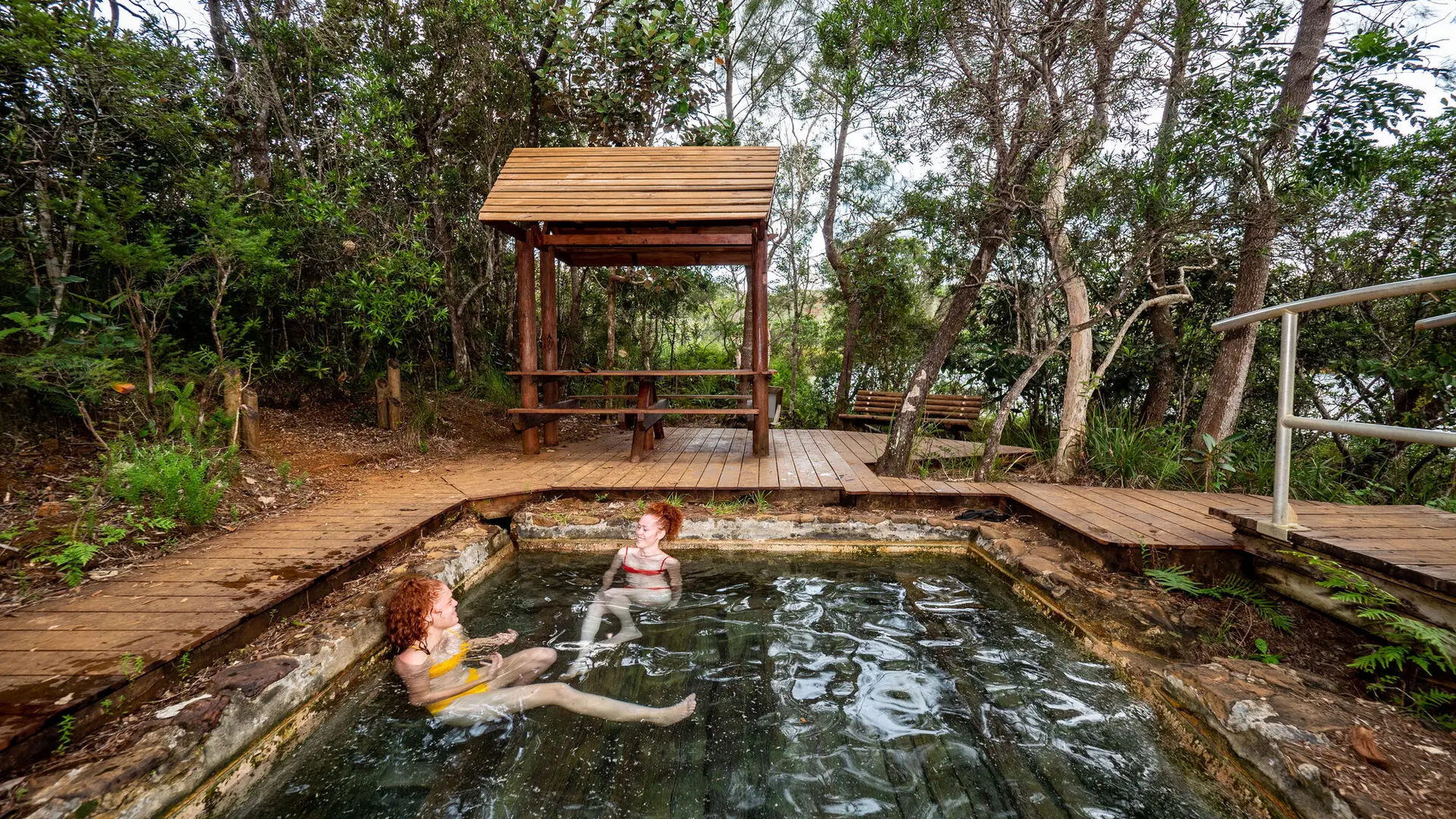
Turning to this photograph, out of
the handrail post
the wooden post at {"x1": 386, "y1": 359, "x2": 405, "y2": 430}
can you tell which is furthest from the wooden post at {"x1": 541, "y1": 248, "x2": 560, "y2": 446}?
the handrail post

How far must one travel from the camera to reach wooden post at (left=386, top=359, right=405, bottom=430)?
673 cm

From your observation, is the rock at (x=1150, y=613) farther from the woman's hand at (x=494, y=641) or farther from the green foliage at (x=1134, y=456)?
the woman's hand at (x=494, y=641)

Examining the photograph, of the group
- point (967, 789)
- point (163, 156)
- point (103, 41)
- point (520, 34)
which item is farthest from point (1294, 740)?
point (520, 34)

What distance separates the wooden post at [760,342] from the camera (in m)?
6.22

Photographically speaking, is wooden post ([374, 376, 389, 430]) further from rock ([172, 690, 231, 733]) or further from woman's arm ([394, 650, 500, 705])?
rock ([172, 690, 231, 733])

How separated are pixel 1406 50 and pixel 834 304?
397 inches

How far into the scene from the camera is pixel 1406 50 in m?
4.48

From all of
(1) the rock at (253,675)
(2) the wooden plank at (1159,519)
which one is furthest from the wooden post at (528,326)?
(2) the wooden plank at (1159,519)

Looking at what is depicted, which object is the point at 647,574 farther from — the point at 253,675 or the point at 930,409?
the point at 930,409

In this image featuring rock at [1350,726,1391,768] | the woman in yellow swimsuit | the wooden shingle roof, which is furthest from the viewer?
the wooden shingle roof

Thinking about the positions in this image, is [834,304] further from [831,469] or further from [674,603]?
[674,603]

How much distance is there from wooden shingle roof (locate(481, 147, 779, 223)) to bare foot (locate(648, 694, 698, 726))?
4512 mm

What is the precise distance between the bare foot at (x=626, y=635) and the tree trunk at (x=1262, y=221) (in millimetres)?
5585

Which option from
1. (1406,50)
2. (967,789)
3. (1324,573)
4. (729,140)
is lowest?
(967,789)
